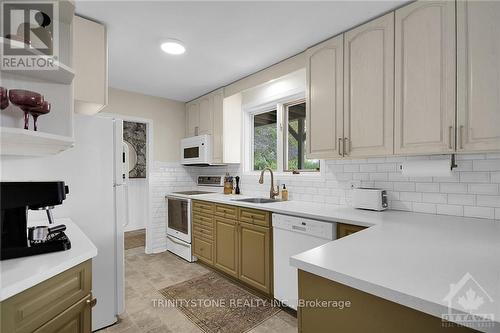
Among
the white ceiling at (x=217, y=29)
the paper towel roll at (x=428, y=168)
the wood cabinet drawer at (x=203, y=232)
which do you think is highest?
the white ceiling at (x=217, y=29)

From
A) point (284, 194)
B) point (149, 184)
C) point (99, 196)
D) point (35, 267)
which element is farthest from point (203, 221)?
point (35, 267)

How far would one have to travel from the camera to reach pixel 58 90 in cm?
140

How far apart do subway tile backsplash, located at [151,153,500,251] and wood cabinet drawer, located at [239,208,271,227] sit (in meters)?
0.61

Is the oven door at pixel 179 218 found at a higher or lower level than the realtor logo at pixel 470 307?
lower

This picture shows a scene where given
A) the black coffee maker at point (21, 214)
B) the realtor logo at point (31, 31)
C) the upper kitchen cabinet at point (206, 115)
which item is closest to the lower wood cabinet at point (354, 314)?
the black coffee maker at point (21, 214)

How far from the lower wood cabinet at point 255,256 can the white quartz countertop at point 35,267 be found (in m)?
1.46

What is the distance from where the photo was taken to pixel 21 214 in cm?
102

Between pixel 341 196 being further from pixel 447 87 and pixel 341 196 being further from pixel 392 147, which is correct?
pixel 447 87

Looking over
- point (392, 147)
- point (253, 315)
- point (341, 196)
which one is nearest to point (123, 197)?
point (253, 315)

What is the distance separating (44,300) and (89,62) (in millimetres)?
1696

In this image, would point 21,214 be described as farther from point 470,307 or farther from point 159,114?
point 159,114

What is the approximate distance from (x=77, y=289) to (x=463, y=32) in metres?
2.45

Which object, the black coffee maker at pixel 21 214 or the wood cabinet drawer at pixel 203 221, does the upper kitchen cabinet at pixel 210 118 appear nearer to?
the wood cabinet drawer at pixel 203 221

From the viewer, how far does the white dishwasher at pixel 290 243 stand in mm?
1838
